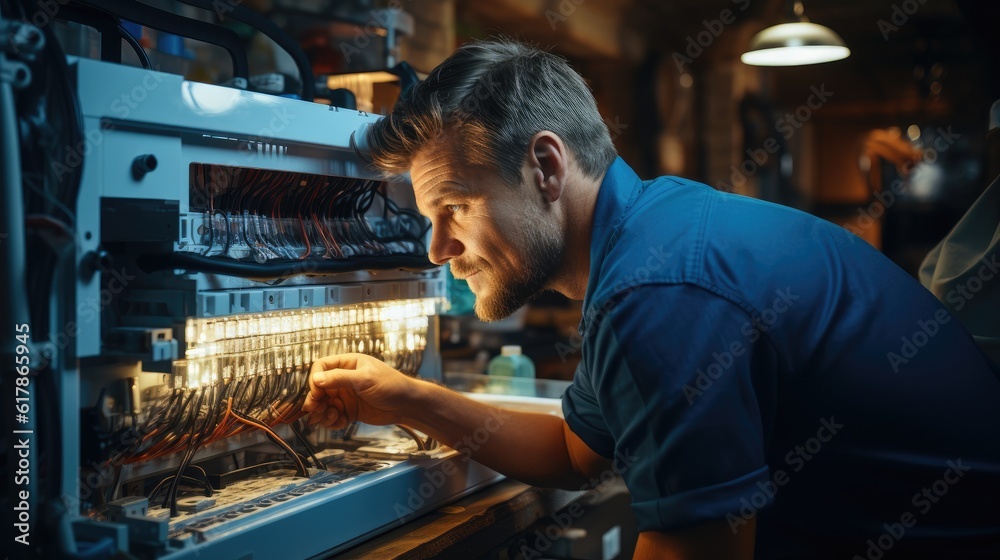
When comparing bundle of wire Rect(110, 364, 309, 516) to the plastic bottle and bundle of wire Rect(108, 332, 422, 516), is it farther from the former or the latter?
the plastic bottle

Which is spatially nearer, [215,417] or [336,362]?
[215,417]

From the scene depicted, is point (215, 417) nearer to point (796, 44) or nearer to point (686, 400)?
point (686, 400)

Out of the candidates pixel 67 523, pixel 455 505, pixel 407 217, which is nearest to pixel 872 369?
pixel 455 505

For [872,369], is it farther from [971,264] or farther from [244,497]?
[244,497]

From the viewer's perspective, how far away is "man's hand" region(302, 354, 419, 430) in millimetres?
1327

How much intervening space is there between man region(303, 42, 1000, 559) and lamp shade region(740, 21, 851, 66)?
1764mm

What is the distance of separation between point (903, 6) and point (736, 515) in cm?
555

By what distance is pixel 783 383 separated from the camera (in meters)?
1.08

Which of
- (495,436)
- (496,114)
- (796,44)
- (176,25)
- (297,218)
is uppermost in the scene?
(796,44)

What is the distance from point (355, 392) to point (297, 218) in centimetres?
31

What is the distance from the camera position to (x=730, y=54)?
19.7 ft

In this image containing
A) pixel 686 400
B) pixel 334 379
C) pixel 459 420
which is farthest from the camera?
pixel 459 420

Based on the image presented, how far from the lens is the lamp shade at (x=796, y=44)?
9.10ft

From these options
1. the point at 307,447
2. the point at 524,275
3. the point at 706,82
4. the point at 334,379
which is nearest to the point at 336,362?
the point at 334,379
